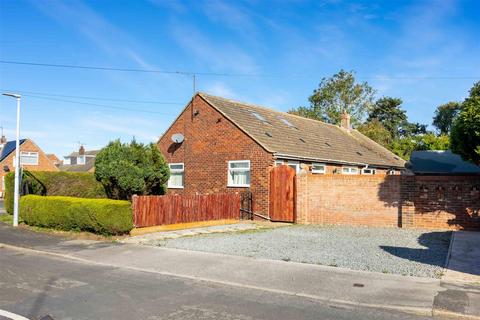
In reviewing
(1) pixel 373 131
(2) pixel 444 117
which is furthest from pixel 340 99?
(2) pixel 444 117

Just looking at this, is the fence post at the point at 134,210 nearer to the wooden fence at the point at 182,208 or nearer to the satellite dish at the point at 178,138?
the wooden fence at the point at 182,208

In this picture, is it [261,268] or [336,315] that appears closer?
[336,315]

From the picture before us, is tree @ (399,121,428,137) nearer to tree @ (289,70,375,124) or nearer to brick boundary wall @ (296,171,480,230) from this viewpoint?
tree @ (289,70,375,124)

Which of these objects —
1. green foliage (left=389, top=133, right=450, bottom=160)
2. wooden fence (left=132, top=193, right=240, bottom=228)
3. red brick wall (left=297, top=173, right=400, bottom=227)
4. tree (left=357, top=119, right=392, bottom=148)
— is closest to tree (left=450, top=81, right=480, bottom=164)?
red brick wall (left=297, top=173, right=400, bottom=227)

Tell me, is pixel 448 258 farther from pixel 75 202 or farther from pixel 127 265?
pixel 75 202

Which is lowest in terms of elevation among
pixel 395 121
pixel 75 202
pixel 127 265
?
pixel 127 265

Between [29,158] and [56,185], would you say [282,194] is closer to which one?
[56,185]

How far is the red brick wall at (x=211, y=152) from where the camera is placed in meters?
19.4

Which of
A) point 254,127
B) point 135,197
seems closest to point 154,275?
point 135,197

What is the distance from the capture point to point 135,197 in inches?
578

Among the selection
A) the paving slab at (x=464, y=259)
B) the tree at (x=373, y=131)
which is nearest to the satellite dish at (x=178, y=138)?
the paving slab at (x=464, y=259)

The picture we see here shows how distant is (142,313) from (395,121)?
70.0 metres

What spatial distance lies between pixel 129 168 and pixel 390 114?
205 ft

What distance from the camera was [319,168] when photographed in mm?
22328
